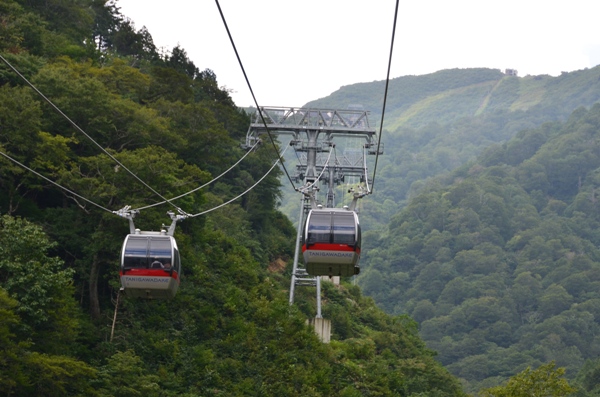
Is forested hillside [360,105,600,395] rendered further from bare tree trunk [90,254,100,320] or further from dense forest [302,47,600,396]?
bare tree trunk [90,254,100,320]

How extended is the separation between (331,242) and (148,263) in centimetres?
404

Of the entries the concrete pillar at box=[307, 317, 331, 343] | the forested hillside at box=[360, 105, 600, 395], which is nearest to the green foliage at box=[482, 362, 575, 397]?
the concrete pillar at box=[307, 317, 331, 343]

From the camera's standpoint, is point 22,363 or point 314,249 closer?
point 314,249

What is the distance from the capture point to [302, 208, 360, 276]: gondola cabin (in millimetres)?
23656

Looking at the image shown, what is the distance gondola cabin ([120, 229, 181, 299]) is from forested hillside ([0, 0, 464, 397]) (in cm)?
221

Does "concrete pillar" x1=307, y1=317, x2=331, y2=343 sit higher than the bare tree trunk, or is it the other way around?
the bare tree trunk

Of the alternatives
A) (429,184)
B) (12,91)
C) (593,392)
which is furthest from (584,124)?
(12,91)

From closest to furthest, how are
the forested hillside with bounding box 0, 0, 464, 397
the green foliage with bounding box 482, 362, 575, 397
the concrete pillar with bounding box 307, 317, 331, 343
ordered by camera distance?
the forested hillside with bounding box 0, 0, 464, 397 → the green foliage with bounding box 482, 362, 575, 397 → the concrete pillar with bounding box 307, 317, 331, 343

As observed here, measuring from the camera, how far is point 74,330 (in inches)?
1182

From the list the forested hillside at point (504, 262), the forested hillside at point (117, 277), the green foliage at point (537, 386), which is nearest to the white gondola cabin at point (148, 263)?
the forested hillside at point (117, 277)

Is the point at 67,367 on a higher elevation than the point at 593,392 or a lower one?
higher

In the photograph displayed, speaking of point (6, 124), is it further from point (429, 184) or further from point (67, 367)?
point (429, 184)

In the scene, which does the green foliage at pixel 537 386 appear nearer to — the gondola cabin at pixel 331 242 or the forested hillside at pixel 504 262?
the gondola cabin at pixel 331 242

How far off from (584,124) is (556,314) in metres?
61.9
